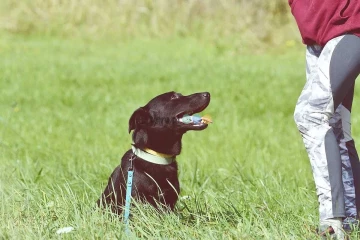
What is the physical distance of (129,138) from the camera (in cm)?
878

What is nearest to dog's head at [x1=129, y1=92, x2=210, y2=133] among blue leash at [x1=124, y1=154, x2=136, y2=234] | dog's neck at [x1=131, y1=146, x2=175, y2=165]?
dog's neck at [x1=131, y1=146, x2=175, y2=165]

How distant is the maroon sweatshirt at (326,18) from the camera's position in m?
4.38

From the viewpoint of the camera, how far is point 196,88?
11273mm

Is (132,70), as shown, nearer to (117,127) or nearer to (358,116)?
(117,127)

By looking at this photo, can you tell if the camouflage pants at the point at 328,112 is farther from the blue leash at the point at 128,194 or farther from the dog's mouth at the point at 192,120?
the blue leash at the point at 128,194

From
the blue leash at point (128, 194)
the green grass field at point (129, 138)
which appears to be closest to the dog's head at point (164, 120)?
the blue leash at point (128, 194)

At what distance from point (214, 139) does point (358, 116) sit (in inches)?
74.6

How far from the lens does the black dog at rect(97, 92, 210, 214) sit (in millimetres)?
4980

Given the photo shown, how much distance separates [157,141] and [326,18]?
1255mm

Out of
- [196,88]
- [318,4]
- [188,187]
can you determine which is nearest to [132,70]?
[196,88]

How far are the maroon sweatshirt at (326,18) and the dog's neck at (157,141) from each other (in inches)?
39.9

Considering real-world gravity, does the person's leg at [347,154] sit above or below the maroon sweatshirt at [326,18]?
below

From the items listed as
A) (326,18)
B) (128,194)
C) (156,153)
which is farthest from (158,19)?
(326,18)

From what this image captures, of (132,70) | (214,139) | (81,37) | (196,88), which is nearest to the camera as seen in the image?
(214,139)
